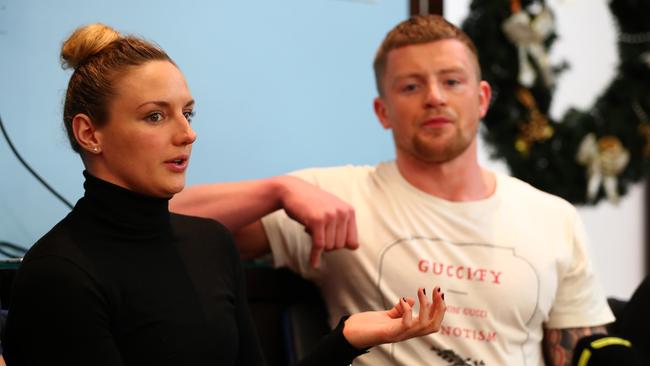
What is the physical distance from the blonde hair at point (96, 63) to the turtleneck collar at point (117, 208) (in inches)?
3.0

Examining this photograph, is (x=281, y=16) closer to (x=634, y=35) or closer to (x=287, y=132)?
(x=287, y=132)

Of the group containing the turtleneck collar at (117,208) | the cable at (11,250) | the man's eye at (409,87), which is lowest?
the cable at (11,250)

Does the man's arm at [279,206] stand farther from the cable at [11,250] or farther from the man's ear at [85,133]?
the man's ear at [85,133]

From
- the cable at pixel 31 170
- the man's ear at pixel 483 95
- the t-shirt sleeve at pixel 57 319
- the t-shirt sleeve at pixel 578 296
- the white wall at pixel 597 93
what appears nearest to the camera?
the t-shirt sleeve at pixel 57 319

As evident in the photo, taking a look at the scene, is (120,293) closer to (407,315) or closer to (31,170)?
(407,315)

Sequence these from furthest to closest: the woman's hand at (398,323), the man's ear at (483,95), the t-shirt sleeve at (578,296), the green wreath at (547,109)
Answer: the green wreath at (547,109) < the man's ear at (483,95) < the t-shirt sleeve at (578,296) < the woman's hand at (398,323)

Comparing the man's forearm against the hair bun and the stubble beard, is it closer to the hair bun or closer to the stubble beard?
the stubble beard

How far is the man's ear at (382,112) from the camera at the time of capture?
190 centimetres

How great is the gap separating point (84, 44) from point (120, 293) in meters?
0.35

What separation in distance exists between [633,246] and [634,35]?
0.98 meters

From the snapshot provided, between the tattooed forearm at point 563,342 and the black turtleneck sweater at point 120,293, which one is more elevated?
the black turtleneck sweater at point 120,293

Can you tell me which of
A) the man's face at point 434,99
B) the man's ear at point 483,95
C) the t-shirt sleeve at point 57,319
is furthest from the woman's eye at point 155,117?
the man's ear at point 483,95

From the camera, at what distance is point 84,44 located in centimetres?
126

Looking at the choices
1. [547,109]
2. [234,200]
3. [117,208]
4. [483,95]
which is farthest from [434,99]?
[547,109]
